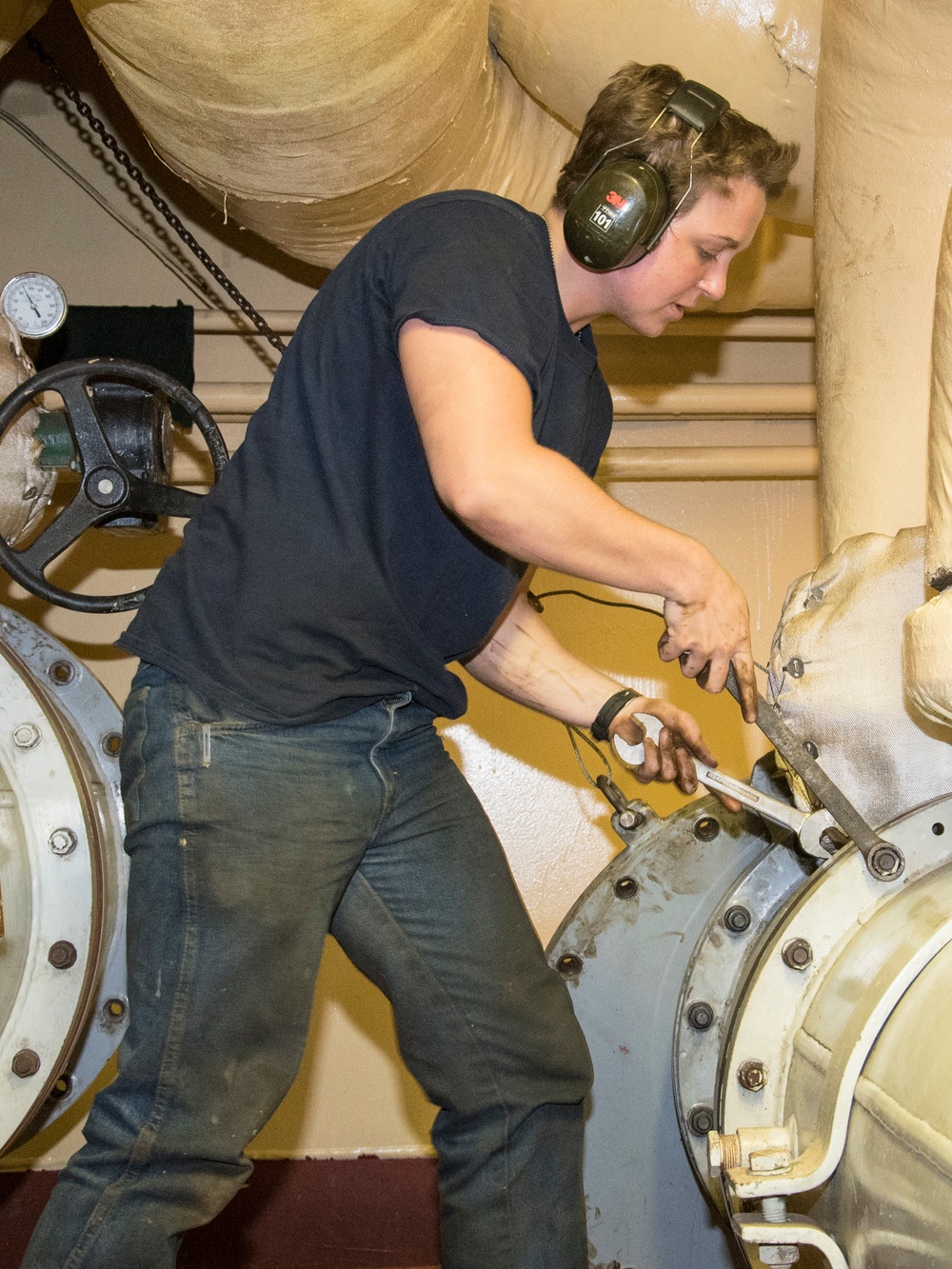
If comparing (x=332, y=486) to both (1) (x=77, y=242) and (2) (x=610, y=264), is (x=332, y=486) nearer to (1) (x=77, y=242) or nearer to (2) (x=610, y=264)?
(2) (x=610, y=264)

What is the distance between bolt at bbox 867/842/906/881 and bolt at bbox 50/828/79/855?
87cm

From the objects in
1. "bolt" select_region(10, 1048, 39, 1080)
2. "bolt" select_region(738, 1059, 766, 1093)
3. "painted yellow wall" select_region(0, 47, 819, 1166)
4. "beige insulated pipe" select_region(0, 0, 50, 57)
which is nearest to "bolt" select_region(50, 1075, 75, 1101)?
"bolt" select_region(10, 1048, 39, 1080)

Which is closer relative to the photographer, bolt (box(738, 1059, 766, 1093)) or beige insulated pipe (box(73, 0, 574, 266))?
bolt (box(738, 1059, 766, 1093))

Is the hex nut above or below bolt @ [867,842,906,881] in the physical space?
below

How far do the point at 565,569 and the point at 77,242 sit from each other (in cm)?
138

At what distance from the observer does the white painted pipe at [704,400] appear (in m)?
1.88

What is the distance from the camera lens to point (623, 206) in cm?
109

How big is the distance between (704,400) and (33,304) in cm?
100

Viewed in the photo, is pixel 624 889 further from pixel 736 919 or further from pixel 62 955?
pixel 62 955

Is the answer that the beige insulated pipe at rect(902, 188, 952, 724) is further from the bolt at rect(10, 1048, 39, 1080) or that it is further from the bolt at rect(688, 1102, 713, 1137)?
the bolt at rect(10, 1048, 39, 1080)

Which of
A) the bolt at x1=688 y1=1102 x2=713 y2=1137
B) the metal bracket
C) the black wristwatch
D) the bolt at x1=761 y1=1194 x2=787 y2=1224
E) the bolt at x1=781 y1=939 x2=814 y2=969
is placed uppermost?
the black wristwatch

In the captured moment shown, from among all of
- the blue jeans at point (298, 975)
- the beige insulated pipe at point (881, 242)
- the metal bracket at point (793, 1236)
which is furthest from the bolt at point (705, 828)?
the metal bracket at point (793, 1236)

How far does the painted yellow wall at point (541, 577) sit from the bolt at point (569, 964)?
Answer: 627 millimetres

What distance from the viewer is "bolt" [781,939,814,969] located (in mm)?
1015
